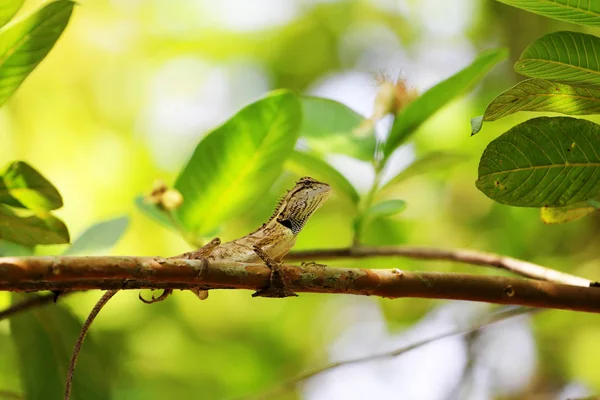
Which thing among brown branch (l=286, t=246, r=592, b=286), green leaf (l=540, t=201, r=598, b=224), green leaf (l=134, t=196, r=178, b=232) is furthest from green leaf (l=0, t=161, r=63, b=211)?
green leaf (l=540, t=201, r=598, b=224)

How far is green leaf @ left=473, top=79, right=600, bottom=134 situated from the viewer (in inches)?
59.1

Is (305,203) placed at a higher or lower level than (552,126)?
higher

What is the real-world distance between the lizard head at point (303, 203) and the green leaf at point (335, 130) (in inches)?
16.3

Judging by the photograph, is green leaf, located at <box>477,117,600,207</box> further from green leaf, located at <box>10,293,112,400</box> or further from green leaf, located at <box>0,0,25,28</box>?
green leaf, located at <box>10,293,112,400</box>

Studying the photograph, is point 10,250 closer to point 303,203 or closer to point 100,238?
point 100,238

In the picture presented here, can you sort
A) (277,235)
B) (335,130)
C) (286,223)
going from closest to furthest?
(335,130)
(277,235)
(286,223)

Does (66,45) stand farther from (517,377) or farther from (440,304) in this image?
(517,377)

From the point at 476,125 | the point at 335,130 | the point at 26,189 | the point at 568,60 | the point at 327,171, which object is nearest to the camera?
the point at 476,125

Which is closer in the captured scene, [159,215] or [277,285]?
[277,285]

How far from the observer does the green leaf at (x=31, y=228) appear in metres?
1.96

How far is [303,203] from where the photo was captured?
3.25 meters

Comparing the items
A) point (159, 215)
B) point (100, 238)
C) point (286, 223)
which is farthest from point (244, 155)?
point (286, 223)

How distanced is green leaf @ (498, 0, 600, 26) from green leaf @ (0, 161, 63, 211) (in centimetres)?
133

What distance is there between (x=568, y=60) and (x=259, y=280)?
88 centimetres
